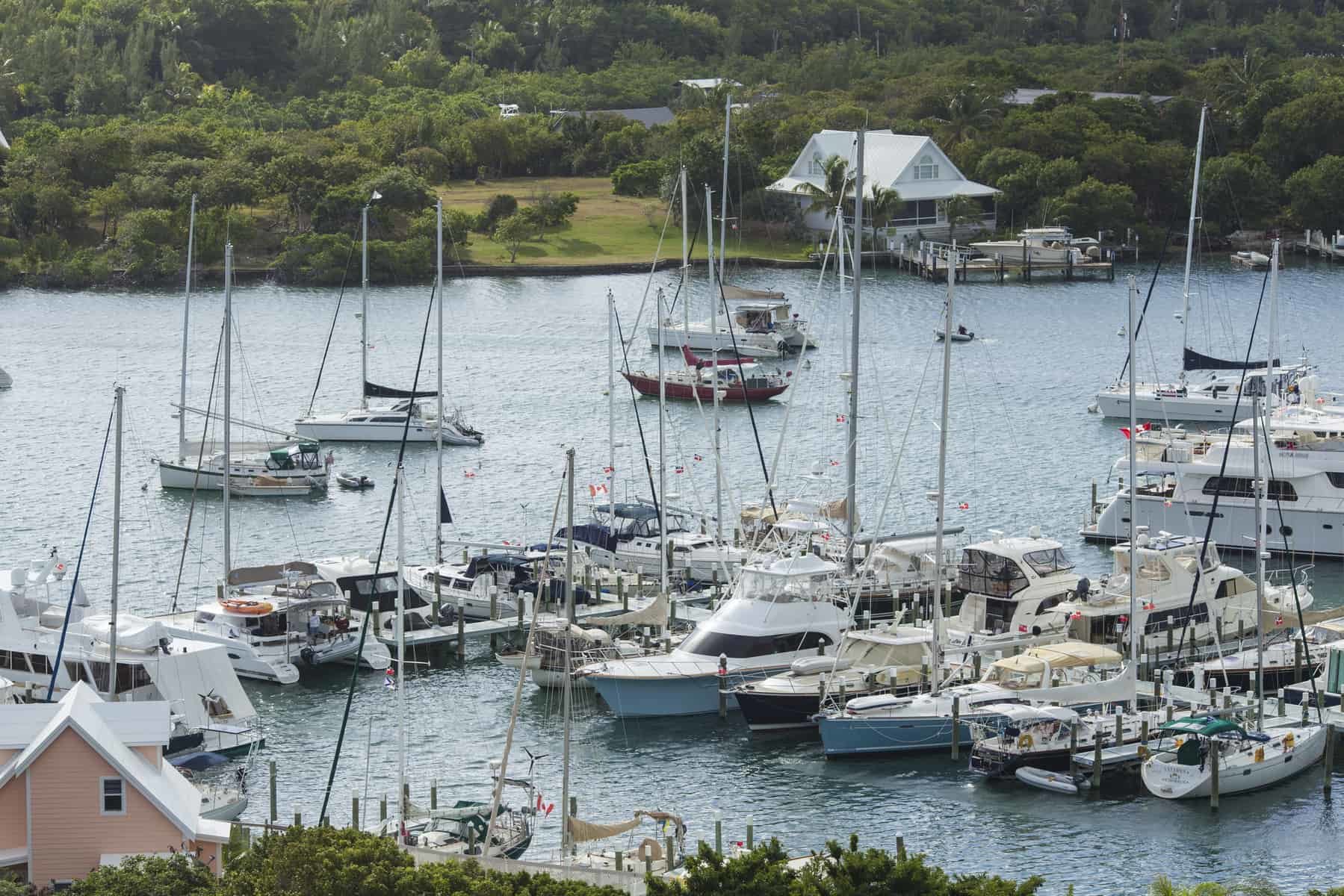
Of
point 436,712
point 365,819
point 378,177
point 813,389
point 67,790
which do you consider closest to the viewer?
point 67,790

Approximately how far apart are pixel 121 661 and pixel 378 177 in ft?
277

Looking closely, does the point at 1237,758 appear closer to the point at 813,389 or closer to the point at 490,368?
the point at 813,389

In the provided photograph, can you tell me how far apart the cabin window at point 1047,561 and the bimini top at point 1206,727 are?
Answer: 8567 mm

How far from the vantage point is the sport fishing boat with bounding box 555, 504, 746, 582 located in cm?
5894

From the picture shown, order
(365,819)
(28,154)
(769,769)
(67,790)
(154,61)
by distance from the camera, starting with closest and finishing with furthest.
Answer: (67,790) < (365,819) < (769,769) < (28,154) < (154,61)

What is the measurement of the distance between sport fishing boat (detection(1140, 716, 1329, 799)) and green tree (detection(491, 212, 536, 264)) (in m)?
83.2

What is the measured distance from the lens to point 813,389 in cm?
9094

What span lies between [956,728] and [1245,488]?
2055 centimetres

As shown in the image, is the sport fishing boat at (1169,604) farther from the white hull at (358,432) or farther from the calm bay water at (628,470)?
the white hull at (358,432)

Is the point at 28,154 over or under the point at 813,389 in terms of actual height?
over

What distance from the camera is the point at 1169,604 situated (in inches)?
2066

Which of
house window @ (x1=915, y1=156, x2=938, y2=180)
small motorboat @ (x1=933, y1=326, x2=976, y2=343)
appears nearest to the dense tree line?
house window @ (x1=915, y1=156, x2=938, y2=180)

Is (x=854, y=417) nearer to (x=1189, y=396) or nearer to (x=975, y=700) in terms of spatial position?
(x=975, y=700)

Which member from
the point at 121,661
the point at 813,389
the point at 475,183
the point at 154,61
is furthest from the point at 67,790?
the point at 154,61
